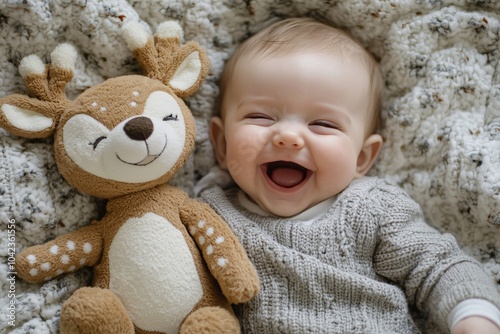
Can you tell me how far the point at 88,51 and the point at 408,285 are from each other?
785 mm

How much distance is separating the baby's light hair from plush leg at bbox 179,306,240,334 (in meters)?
0.50

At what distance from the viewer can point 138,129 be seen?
974 millimetres

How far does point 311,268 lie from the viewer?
3.50ft

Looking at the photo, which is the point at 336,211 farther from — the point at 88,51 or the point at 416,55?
the point at 88,51

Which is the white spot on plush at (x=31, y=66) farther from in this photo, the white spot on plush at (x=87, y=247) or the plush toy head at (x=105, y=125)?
the white spot on plush at (x=87, y=247)

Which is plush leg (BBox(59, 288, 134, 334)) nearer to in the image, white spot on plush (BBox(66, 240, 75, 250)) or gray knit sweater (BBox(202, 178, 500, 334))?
white spot on plush (BBox(66, 240, 75, 250))

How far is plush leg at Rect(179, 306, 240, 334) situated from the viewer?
3.17ft

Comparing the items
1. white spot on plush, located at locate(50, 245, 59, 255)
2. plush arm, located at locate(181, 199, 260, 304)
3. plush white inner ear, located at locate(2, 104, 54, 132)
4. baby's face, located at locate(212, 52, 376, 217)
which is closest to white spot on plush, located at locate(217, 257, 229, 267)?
plush arm, located at locate(181, 199, 260, 304)

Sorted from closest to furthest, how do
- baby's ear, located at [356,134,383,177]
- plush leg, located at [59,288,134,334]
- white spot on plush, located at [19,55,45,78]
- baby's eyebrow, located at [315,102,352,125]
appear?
plush leg, located at [59,288,134,334]
white spot on plush, located at [19,55,45,78]
baby's eyebrow, located at [315,102,352,125]
baby's ear, located at [356,134,383,177]

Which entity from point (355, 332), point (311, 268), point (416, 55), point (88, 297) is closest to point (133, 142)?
point (88, 297)

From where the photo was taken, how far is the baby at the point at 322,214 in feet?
3.49

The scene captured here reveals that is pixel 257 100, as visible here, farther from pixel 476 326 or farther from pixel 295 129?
pixel 476 326

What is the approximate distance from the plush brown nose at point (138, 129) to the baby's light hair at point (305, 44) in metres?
0.32

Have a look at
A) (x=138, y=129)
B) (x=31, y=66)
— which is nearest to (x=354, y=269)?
(x=138, y=129)
